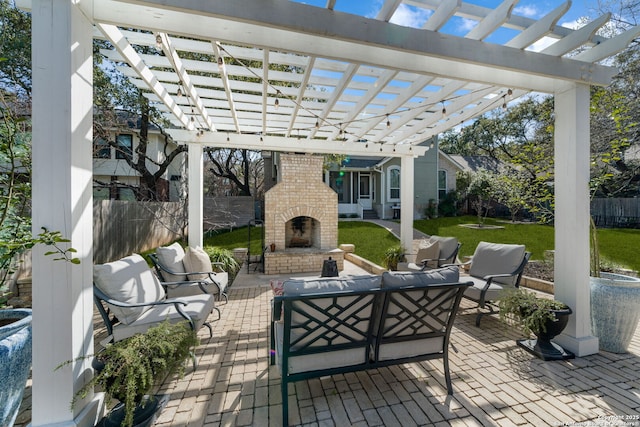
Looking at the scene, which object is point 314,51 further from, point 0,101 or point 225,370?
point 225,370

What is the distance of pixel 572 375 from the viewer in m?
2.67

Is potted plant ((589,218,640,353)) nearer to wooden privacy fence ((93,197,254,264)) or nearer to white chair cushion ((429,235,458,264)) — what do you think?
white chair cushion ((429,235,458,264))

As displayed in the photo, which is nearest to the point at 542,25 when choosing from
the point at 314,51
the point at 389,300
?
the point at 314,51

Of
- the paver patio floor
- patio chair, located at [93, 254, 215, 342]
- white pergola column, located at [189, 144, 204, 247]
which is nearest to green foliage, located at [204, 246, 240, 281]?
white pergola column, located at [189, 144, 204, 247]

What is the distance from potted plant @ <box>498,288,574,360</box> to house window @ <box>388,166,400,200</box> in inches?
545

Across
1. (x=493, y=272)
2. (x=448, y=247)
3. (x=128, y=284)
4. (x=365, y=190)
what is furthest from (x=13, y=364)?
(x=365, y=190)

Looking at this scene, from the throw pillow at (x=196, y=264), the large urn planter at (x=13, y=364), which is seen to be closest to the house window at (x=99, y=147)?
the throw pillow at (x=196, y=264)

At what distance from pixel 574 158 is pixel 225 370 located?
4392 mm

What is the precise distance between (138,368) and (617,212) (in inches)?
822

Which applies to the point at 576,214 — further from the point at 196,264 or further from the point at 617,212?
the point at 617,212

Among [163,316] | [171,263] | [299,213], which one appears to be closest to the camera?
[163,316]

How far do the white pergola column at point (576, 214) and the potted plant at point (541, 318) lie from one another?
182 mm

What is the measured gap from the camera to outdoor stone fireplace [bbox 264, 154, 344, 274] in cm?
694

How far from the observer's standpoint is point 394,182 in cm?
1667
